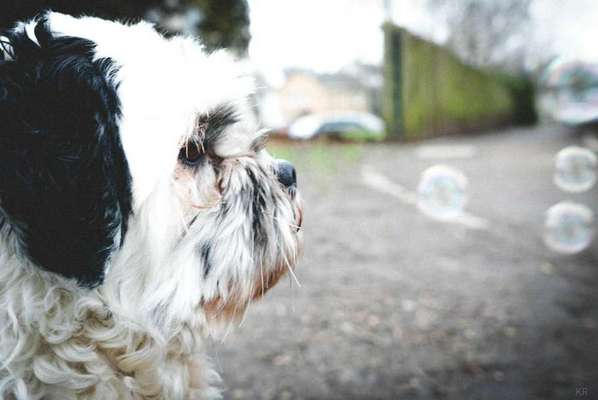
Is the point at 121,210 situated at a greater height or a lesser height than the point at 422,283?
greater

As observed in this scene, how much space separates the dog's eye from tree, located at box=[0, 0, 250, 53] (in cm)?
89

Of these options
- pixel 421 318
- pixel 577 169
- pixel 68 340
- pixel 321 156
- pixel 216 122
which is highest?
pixel 216 122

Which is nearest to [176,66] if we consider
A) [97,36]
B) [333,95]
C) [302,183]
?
[97,36]

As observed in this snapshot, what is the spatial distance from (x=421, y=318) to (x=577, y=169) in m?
1.95

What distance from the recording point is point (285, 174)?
6.22ft

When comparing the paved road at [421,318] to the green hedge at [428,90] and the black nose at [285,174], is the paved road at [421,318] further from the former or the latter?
the green hedge at [428,90]

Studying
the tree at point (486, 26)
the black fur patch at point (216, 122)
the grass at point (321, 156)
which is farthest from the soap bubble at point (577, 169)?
the tree at point (486, 26)

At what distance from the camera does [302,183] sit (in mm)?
8586

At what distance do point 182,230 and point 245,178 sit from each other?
30 cm

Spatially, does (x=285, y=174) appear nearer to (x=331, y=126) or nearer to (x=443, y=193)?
(x=443, y=193)

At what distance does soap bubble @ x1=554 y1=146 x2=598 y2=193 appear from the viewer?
4082 mm

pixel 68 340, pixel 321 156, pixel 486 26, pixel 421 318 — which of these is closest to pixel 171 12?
pixel 68 340

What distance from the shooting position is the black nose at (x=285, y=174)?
6.20 ft

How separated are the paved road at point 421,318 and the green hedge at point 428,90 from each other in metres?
8.11
